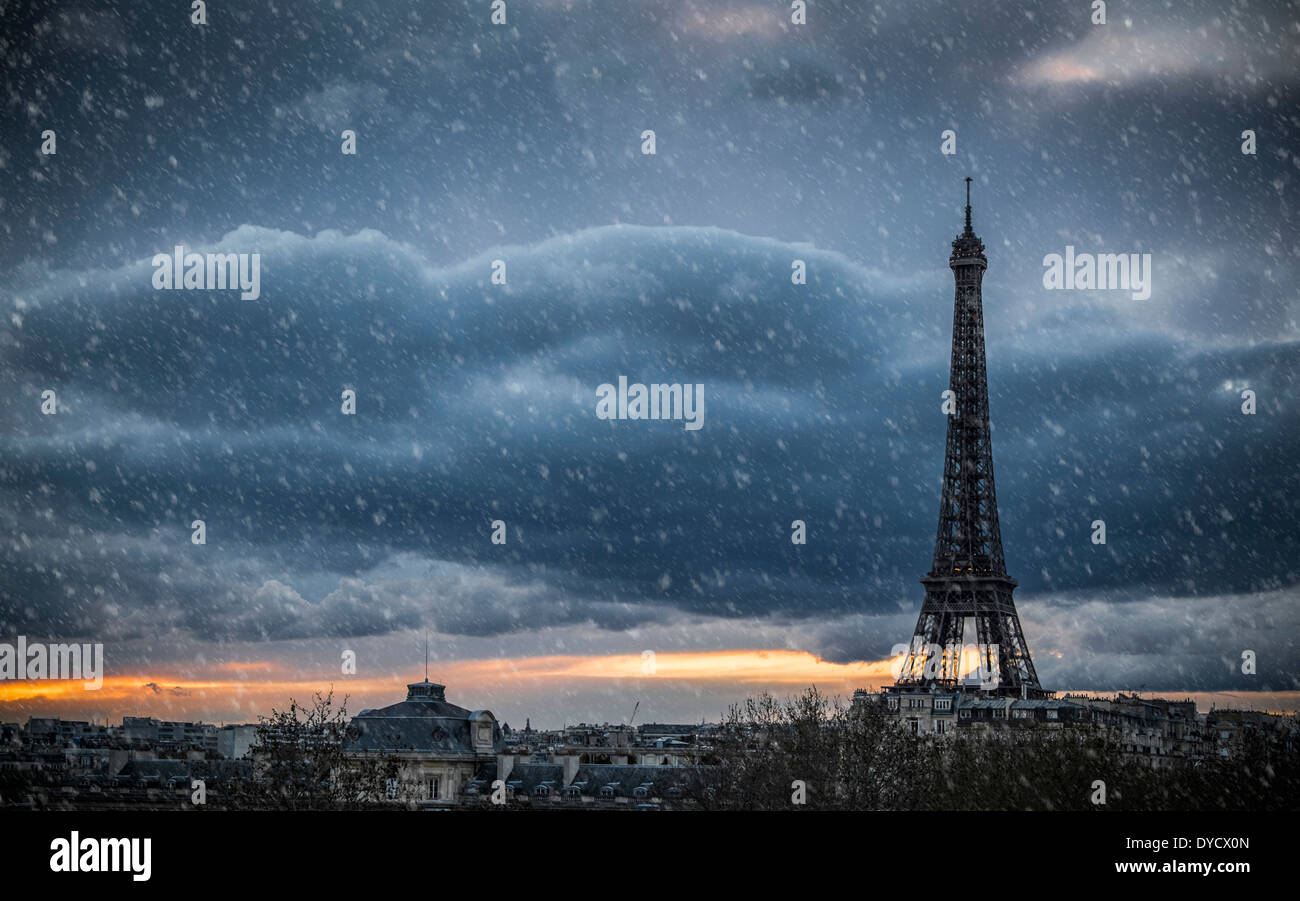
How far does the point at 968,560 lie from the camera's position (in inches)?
4675

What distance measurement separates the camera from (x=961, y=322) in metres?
123

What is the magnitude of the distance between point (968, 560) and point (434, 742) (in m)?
47.8

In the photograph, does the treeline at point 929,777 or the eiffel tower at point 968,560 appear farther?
the eiffel tower at point 968,560

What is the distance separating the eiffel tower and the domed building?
125 feet

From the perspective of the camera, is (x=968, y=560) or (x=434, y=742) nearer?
(x=434, y=742)

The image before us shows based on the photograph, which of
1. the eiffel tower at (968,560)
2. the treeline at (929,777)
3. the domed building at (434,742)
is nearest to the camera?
the treeline at (929,777)

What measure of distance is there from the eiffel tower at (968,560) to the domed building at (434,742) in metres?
38.1

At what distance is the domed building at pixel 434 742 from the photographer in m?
95.6

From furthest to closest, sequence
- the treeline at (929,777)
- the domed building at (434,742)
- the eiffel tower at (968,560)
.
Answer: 1. the eiffel tower at (968,560)
2. the domed building at (434,742)
3. the treeline at (929,777)

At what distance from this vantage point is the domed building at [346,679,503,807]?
95562 mm

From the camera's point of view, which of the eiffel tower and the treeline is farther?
the eiffel tower

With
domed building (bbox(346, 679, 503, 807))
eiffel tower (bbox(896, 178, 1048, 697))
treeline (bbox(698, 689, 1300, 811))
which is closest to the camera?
treeline (bbox(698, 689, 1300, 811))

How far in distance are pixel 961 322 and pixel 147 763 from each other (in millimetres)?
74245
